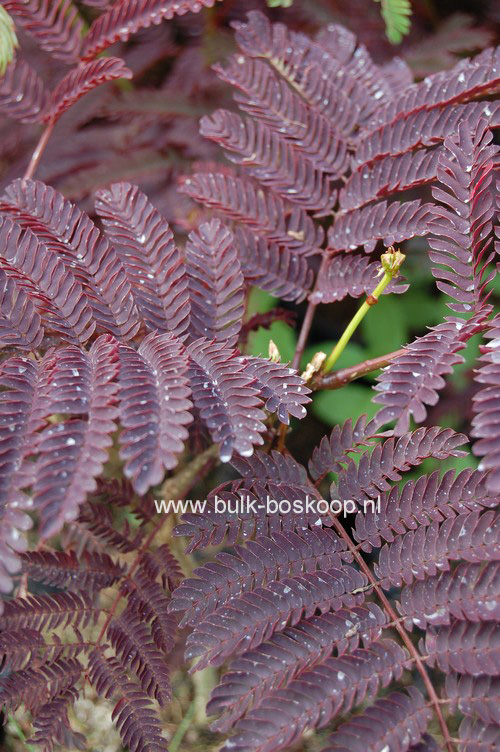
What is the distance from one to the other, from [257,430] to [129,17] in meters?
0.92

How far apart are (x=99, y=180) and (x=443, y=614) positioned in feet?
4.59

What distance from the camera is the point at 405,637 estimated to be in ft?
2.58

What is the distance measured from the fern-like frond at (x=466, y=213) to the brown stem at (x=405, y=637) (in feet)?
1.22

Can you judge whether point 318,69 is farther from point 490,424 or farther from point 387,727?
point 387,727

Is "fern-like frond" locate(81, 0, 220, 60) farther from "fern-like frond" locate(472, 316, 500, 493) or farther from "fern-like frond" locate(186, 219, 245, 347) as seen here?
"fern-like frond" locate(472, 316, 500, 493)

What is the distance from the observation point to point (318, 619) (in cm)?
79

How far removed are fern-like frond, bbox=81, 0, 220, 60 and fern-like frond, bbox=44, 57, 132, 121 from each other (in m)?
0.06

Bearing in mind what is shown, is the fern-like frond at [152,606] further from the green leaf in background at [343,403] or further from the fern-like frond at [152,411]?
the green leaf in background at [343,403]

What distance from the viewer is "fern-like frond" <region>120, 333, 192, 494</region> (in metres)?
0.66

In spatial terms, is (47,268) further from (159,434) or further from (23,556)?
(23,556)

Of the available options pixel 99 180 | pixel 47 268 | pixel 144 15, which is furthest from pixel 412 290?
pixel 47 268

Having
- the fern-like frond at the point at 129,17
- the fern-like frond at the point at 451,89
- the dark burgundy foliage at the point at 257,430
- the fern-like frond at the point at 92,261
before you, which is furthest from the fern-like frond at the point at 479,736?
the fern-like frond at the point at 129,17

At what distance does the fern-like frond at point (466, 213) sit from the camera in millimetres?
875

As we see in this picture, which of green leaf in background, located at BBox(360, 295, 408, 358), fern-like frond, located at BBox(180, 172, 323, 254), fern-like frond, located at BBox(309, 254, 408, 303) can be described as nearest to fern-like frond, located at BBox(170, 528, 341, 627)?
fern-like frond, located at BBox(309, 254, 408, 303)
